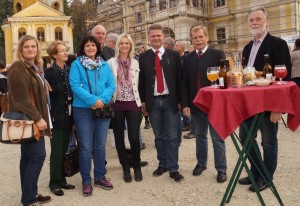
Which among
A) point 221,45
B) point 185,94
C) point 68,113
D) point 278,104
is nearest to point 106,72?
point 68,113

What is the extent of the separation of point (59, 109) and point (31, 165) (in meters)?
0.84

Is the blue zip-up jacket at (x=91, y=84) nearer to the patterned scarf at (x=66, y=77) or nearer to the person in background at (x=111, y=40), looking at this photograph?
the patterned scarf at (x=66, y=77)

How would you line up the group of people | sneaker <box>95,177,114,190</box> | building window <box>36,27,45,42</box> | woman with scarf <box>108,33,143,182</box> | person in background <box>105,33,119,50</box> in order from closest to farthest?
the group of people → sneaker <box>95,177,114,190</box> → woman with scarf <box>108,33,143,182</box> → person in background <box>105,33,119,50</box> → building window <box>36,27,45,42</box>

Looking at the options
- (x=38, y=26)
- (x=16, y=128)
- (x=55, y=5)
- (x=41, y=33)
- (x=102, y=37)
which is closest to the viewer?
(x=16, y=128)

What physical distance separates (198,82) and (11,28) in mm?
38068

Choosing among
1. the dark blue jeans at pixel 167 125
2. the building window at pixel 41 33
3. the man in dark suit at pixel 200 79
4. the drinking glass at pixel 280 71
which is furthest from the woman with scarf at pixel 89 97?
the building window at pixel 41 33

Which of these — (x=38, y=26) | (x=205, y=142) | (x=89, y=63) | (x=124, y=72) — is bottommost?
(x=205, y=142)

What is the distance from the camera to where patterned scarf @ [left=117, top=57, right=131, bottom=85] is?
4422 millimetres

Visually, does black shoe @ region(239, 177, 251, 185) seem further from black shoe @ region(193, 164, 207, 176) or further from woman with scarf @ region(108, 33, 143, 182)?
woman with scarf @ region(108, 33, 143, 182)

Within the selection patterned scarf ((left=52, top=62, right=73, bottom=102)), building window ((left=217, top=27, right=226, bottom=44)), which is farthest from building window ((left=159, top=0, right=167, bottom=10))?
patterned scarf ((left=52, top=62, right=73, bottom=102))

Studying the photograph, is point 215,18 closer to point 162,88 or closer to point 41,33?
point 41,33

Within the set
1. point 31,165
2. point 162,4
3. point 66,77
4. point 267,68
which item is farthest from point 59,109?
point 162,4

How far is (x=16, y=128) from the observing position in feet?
11.0

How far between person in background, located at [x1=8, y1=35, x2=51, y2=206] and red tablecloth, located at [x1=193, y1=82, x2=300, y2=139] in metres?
1.93
